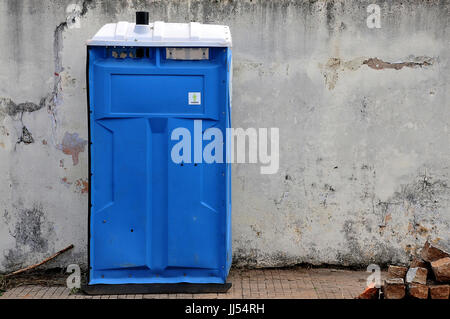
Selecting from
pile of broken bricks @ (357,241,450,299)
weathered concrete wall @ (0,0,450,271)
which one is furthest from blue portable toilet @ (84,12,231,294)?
pile of broken bricks @ (357,241,450,299)

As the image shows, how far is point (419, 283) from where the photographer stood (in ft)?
17.3

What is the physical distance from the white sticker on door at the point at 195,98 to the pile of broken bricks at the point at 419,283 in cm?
215

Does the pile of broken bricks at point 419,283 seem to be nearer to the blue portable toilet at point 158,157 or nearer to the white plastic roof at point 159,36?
the blue portable toilet at point 158,157

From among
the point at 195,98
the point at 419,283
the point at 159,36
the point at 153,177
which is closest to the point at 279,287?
the point at 153,177

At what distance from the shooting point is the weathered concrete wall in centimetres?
696

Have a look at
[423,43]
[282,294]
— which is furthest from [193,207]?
[423,43]

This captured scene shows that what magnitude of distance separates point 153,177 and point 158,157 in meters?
0.18

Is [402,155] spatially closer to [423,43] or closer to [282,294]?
[423,43]

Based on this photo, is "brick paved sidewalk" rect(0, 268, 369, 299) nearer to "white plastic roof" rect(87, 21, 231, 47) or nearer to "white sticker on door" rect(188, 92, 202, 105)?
"white sticker on door" rect(188, 92, 202, 105)

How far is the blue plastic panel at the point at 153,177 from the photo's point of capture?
630 cm

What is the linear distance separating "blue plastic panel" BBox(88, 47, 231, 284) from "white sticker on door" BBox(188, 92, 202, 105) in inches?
1.1

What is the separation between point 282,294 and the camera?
21.4ft

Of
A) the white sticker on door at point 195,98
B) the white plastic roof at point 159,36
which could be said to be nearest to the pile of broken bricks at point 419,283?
the white sticker on door at point 195,98
